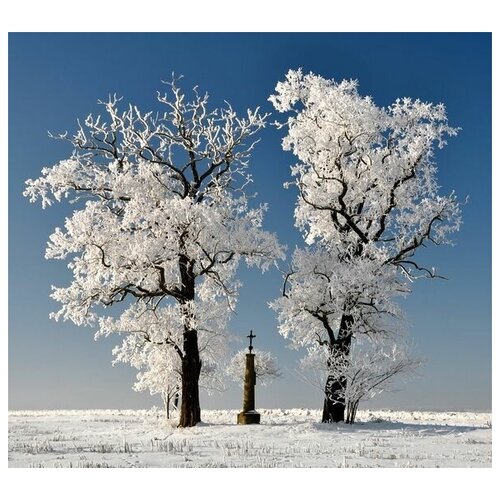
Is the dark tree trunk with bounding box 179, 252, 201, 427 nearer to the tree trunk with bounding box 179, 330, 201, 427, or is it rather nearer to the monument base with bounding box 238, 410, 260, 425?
the tree trunk with bounding box 179, 330, 201, 427

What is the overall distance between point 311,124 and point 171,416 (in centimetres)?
1384

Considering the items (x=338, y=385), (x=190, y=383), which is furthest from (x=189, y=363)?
(x=338, y=385)

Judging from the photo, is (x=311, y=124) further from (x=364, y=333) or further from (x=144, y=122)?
(x=364, y=333)

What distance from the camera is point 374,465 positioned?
1617 centimetres

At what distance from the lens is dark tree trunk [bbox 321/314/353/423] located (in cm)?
2602

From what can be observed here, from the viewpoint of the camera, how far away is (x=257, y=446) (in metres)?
19.5

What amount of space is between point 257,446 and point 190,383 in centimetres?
718

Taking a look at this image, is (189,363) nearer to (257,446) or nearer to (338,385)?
(338,385)

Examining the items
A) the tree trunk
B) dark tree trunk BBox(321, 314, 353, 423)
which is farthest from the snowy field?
dark tree trunk BBox(321, 314, 353, 423)

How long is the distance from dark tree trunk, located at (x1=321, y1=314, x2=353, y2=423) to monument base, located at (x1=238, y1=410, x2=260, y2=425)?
255cm

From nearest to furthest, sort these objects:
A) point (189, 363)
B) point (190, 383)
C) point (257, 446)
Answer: point (257, 446)
point (190, 383)
point (189, 363)

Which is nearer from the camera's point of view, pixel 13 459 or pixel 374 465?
pixel 374 465

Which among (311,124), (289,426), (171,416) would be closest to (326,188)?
(311,124)
